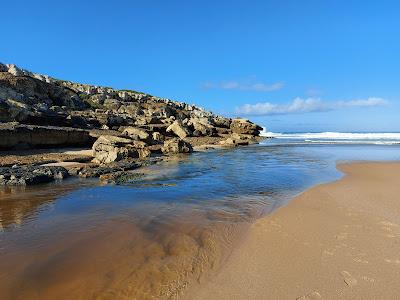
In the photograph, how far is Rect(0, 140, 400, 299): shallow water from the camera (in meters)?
4.68

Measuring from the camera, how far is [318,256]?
5375 millimetres

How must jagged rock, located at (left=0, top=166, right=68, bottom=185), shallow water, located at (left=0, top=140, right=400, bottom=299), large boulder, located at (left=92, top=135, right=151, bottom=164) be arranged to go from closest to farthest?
1. shallow water, located at (left=0, top=140, right=400, bottom=299)
2. jagged rock, located at (left=0, top=166, right=68, bottom=185)
3. large boulder, located at (left=92, top=135, right=151, bottom=164)

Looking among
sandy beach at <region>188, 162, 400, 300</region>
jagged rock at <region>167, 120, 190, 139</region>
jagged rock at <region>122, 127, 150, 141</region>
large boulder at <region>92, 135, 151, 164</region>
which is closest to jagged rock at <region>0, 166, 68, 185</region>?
large boulder at <region>92, 135, 151, 164</region>

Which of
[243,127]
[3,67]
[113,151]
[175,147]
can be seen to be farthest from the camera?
[243,127]

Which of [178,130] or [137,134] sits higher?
[178,130]

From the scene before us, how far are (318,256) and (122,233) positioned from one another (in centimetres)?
366

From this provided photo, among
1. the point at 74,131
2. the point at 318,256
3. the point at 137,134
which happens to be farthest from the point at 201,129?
the point at 318,256

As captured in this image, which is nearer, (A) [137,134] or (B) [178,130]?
(A) [137,134]

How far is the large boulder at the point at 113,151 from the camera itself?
19047mm

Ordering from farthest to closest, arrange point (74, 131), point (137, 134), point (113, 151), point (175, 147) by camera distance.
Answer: point (137, 134) < point (175, 147) < point (74, 131) < point (113, 151)

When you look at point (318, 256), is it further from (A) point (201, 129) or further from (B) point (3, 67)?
(B) point (3, 67)

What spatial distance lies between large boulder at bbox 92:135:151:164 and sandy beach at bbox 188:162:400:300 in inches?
491

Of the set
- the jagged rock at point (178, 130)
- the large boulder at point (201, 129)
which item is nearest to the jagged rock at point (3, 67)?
the large boulder at point (201, 129)

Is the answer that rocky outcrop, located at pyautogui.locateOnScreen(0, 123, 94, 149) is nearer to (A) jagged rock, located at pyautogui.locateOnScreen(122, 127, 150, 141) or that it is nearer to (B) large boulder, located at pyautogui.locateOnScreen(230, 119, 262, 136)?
(A) jagged rock, located at pyautogui.locateOnScreen(122, 127, 150, 141)
